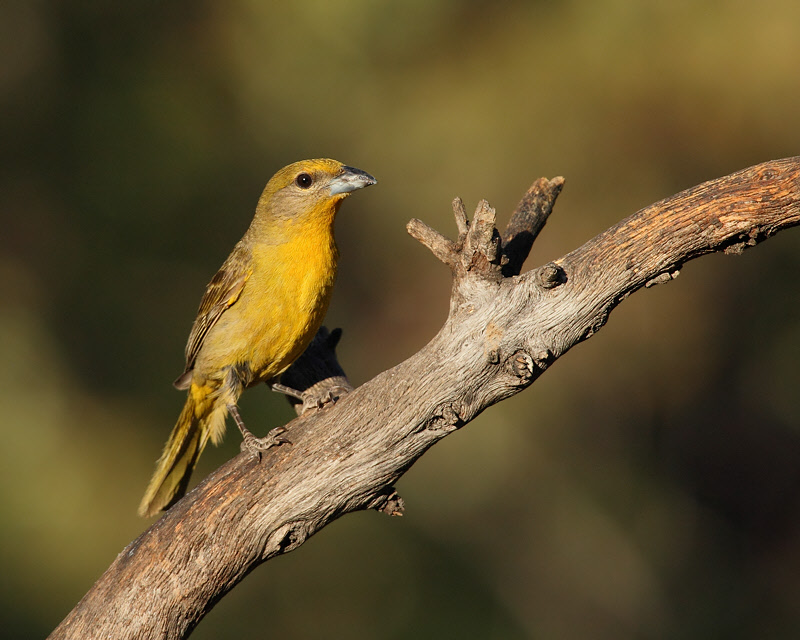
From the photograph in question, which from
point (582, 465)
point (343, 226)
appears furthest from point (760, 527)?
point (343, 226)

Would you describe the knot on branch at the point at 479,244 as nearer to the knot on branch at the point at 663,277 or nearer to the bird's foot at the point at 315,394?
the knot on branch at the point at 663,277

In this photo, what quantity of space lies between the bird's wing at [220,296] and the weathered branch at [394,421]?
1074 millimetres

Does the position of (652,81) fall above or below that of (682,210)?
above

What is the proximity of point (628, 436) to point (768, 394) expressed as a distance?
131 cm

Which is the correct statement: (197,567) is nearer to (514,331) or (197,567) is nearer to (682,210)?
(514,331)

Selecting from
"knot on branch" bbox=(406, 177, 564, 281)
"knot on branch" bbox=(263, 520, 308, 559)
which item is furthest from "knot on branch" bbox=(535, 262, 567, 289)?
"knot on branch" bbox=(263, 520, 308, 559)

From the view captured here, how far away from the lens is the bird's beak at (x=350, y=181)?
4.32 metres

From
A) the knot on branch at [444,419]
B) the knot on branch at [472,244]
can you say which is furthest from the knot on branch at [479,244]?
the knot on branch at [444,419]

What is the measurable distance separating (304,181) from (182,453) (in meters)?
1.60

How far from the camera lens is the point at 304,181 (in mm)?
4469

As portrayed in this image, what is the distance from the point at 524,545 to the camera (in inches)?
295

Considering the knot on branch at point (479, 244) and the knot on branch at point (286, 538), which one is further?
the knot on branch at point (286, 538)

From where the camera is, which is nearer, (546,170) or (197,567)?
(197,567)

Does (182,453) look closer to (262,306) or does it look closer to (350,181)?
(262,306)
